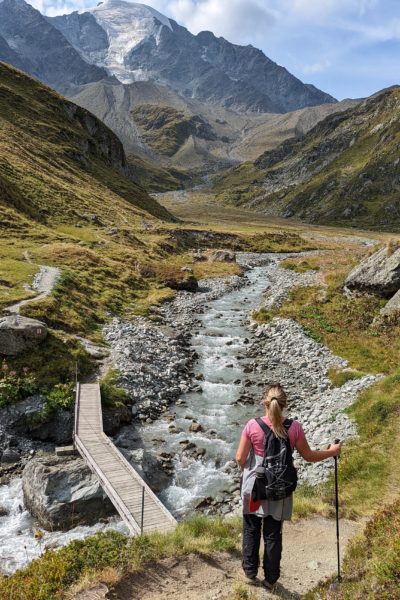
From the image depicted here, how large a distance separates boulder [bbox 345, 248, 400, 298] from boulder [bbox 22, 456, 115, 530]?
30.9 metres

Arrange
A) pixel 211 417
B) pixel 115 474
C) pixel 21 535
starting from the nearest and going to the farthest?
pixel 21 535, pixel 115 474, pixel 211 417

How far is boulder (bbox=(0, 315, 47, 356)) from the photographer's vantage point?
25391 millimetres

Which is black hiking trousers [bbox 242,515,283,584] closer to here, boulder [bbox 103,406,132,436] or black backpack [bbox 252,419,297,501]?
black backpack [bbox 252,419,297,501]

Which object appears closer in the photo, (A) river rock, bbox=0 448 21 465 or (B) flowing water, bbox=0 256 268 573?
(B) flowing water, bbox=0 256 268 573

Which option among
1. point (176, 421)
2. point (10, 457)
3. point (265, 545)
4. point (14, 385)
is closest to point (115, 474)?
point (10, 457)

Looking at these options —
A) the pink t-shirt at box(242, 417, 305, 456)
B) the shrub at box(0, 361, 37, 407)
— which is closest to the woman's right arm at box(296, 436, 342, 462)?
the pink t-shirt at box(242, 417, 305, 456)

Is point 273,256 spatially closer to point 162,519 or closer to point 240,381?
point 240,381

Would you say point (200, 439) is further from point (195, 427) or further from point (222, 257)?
point (222, 257)

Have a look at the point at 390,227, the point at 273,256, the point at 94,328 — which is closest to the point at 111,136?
the point at 273,256

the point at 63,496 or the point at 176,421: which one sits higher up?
the point at 63,496

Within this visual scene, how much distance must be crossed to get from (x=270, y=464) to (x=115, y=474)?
11.0m

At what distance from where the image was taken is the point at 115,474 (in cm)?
1742

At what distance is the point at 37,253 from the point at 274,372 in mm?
35411

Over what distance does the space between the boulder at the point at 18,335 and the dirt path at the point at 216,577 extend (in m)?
18.4
